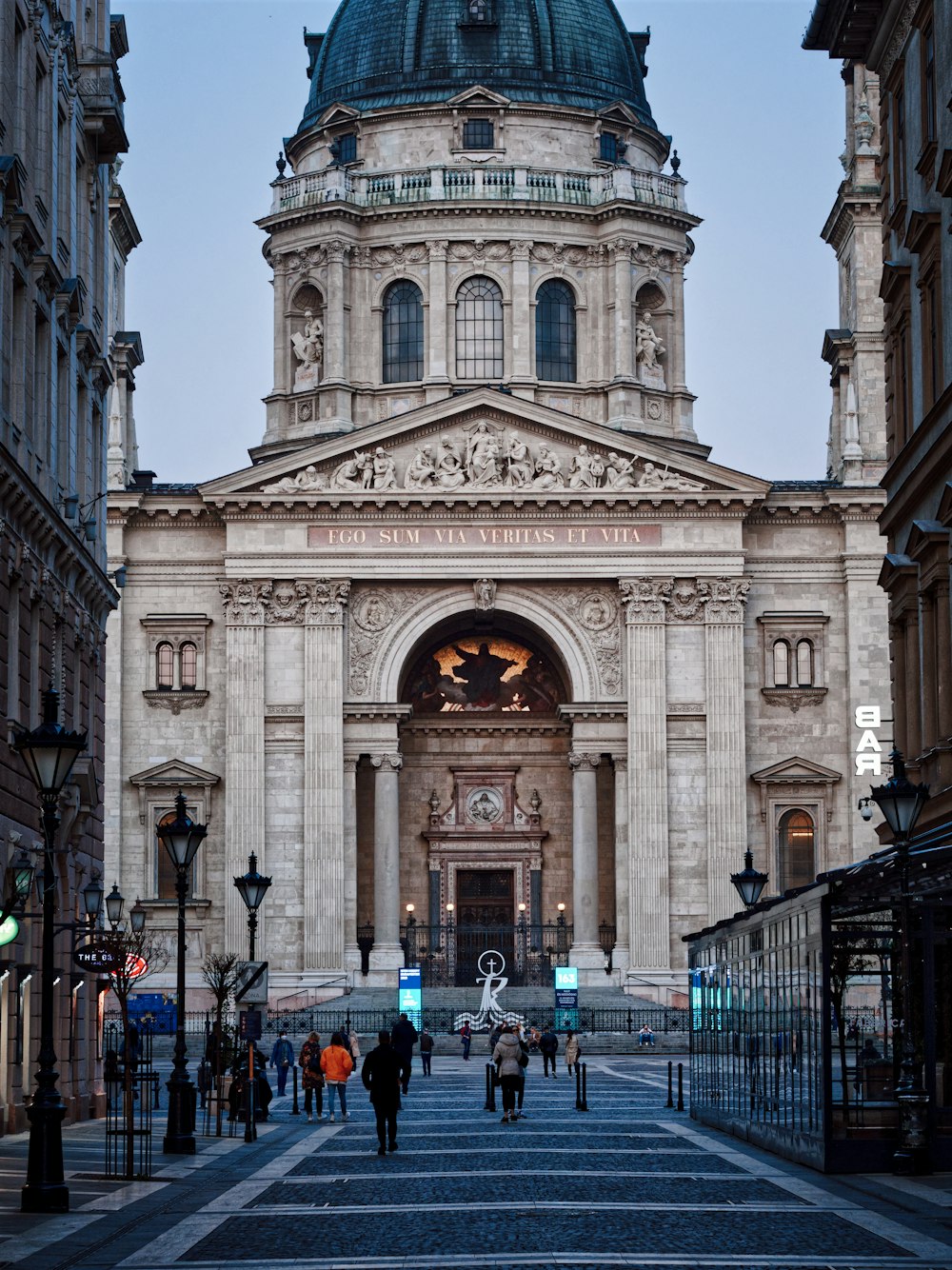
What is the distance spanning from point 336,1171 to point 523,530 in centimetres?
4742

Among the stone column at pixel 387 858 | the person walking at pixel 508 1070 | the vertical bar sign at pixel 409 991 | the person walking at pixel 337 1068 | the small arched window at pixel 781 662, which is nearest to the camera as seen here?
the person walking at pixel 508 1070

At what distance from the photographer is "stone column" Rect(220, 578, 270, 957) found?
73875 millimetres

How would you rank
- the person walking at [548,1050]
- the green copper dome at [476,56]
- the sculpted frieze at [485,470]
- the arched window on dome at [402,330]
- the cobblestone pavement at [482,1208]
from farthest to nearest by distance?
1. the green copper dome at [476,56]
2. the arched window on dome at [402,330]
3. the sculpted frieze at [485,470]
4. the person walking at [548,1050]
5. the cobblestone pavement at [482,1208]

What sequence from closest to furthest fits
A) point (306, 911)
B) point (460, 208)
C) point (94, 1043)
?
point (94, 1043) → point (306, 911) → point (460, 208)

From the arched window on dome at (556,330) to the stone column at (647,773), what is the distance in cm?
1500

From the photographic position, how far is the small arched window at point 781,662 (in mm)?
76938

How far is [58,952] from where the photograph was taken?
38.5 m

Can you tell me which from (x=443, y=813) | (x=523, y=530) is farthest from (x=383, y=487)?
(x=443, y=813)

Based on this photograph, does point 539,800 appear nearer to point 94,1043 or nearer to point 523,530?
point 523,530

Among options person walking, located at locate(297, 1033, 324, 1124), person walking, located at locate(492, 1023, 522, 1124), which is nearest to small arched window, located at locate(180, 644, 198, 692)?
person walking, located at locate(297, 1033, 324, 1124)

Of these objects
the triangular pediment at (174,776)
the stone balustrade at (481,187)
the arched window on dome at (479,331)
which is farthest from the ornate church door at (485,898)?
the stone balustrade at (481,187)

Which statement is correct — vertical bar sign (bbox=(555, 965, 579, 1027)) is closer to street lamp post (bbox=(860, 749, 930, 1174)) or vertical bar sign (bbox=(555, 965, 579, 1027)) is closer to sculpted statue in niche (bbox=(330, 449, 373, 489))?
sculpted statue in niche (bbox=(330, 449, 373, 489))

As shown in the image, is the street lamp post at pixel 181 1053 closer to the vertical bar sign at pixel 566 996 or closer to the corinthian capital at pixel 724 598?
the vertical bar sign at pixel 566 996

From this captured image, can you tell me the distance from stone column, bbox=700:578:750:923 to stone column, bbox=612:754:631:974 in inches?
103
